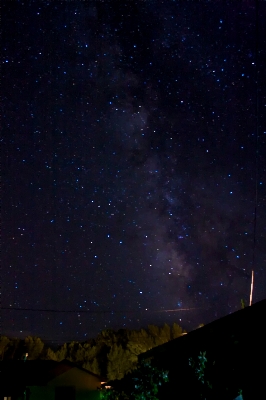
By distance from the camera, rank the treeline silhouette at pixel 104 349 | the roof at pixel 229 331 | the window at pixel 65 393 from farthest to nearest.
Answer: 1. the treeline silhouette at pixel 104 349
2. the window at pixel 65 393
3. the roof at pixel 229 331

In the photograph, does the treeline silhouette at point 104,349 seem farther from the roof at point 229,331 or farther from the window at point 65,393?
the roof at point 229,331

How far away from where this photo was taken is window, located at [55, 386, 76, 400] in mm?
21328

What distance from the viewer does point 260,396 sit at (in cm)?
521

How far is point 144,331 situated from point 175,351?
40657mm

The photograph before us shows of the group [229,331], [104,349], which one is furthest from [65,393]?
[104,349]

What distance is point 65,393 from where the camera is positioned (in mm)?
21484

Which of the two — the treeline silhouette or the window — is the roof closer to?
the window

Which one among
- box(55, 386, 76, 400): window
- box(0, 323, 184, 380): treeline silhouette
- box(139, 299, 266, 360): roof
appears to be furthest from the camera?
box(0, 323, 184, 380): treeline silhouette

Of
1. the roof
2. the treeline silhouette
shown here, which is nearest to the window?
the roof

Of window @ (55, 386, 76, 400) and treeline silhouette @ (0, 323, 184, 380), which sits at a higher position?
treeline silhouette @ (0, 323, 184, 380)

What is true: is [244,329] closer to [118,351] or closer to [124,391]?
[124,391]

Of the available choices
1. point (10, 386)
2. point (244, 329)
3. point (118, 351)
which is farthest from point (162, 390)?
point (118, 351)

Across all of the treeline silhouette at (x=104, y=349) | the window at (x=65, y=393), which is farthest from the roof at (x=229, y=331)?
the treeline silhouette at (x=104, y=349)

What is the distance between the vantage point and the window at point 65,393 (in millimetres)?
21328
